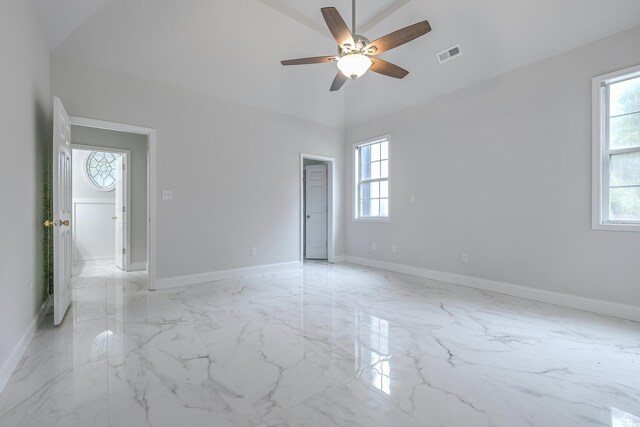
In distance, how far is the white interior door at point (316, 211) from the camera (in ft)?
19.4

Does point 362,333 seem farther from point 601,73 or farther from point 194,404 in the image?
point 601,73

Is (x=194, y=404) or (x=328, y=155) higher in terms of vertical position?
(x=328, y=155)

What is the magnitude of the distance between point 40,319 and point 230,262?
2089 millimetres

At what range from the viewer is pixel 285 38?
374cm

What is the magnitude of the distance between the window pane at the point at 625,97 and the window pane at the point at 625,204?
0.76 metres

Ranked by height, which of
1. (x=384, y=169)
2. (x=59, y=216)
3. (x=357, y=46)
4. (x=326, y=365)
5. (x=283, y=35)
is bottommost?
(x=326, y=365)

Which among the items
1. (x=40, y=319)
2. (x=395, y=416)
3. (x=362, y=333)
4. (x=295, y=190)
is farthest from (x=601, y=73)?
(x=40, y=319)

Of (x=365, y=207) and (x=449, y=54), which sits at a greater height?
(x=449, y=54)

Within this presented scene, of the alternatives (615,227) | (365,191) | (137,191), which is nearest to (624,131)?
(615,227)

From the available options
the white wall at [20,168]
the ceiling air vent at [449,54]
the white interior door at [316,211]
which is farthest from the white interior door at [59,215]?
the ceiling air vent at [449,54]

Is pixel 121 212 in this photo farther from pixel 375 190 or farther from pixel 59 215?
pixel 375 190

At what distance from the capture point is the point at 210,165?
162 inches

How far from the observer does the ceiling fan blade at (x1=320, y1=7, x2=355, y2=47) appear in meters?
2.20

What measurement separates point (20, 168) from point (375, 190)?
451 cm
